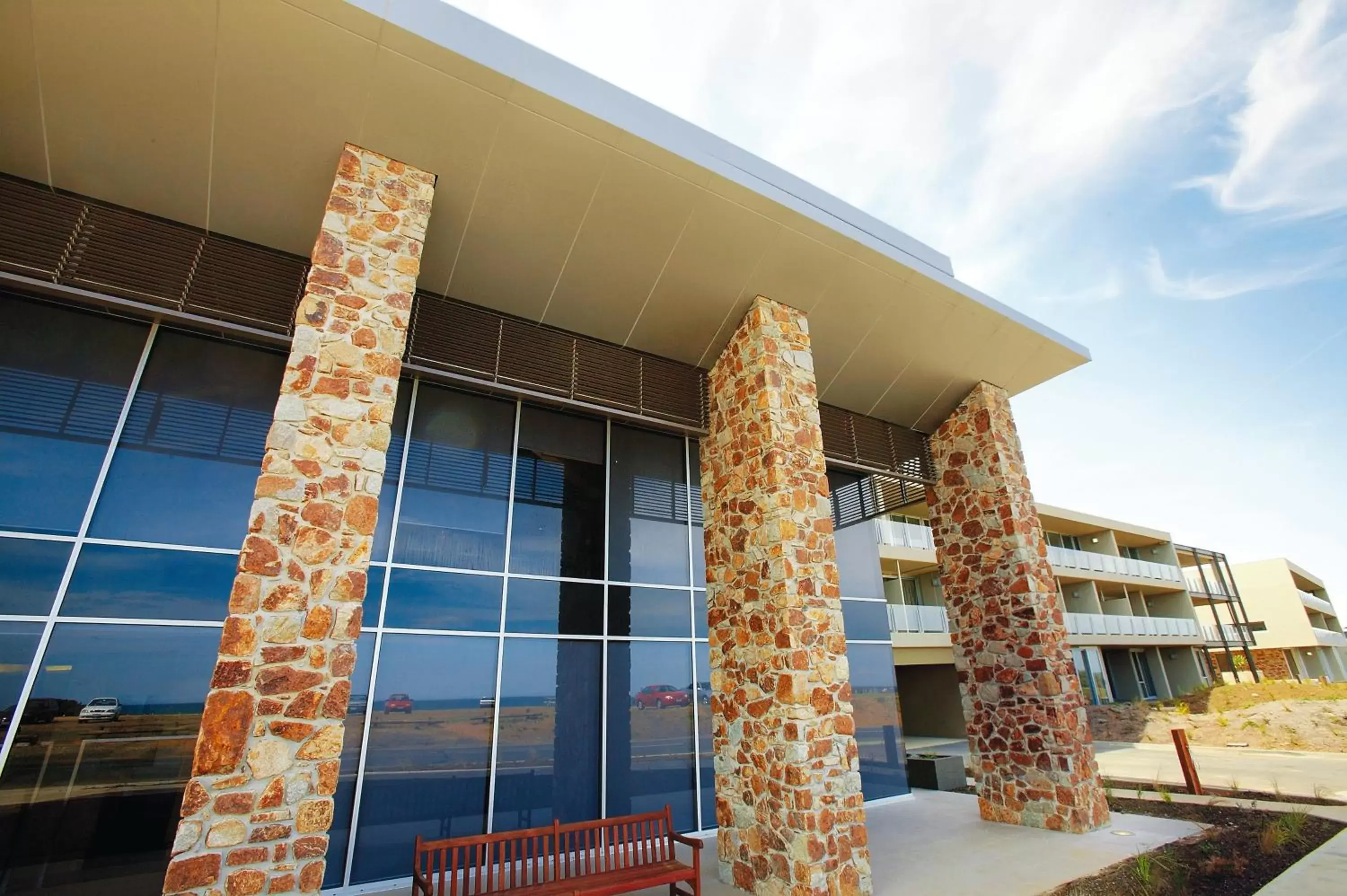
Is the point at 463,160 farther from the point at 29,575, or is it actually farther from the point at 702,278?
the point at 29,575

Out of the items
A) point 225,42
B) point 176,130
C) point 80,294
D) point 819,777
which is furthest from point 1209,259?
point 80,294

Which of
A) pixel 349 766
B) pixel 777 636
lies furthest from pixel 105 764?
pixel 777 636

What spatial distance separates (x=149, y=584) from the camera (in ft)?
15.6

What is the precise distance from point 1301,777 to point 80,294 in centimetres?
1784

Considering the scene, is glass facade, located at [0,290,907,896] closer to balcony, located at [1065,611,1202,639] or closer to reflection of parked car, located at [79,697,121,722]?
reflection of parked car, located at [79,697,121,722]

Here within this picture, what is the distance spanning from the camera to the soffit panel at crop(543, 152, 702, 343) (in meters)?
4.97

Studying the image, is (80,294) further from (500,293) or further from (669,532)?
(669,532)

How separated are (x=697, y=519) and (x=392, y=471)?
382 centimetres

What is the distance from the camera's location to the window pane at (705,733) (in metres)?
6.85

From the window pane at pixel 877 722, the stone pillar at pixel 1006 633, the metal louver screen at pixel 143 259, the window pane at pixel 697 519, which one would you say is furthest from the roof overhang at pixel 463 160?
the window pane at pixel 877 722

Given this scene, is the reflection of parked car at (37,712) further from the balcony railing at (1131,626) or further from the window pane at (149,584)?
the balcony railing at (1131,626)

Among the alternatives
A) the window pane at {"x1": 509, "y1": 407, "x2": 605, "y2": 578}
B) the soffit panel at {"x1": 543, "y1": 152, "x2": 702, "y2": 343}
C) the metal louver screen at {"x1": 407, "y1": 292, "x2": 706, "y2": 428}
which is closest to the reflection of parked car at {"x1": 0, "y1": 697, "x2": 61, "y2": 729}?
the window pane at {"x1": 509, "y1": 407, "x2": 605, "y2": 578}

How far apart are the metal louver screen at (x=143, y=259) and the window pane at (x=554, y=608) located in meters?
3.47

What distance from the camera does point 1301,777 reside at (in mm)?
9805
